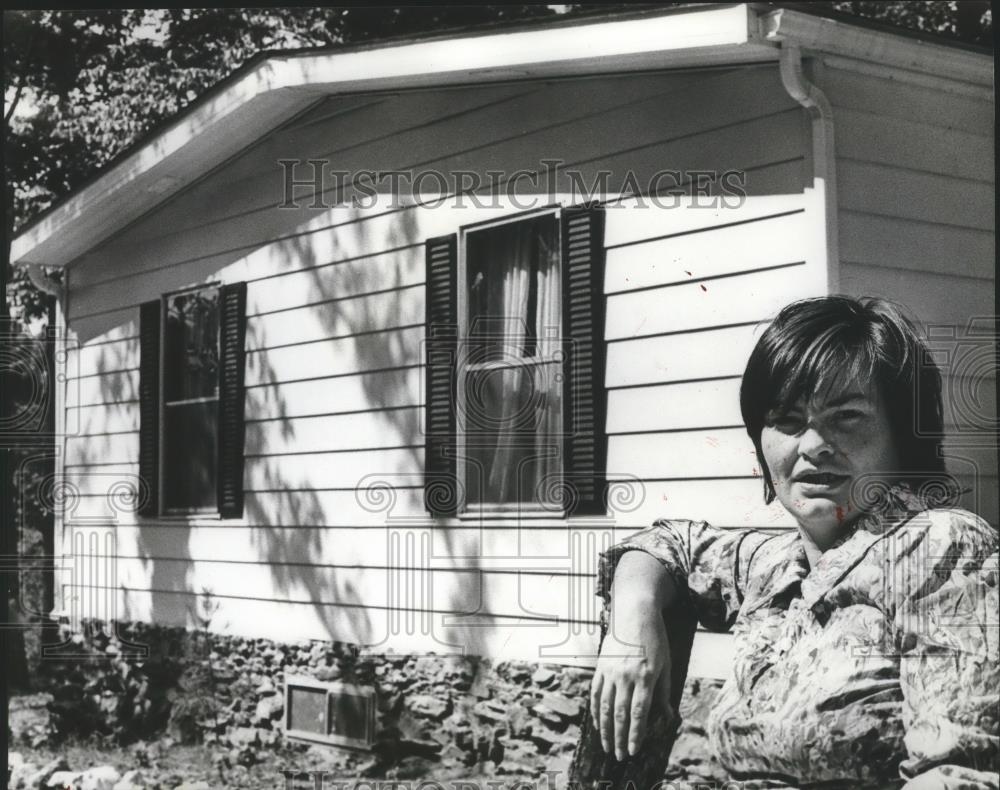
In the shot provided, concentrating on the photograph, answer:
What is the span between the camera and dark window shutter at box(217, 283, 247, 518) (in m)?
6.45

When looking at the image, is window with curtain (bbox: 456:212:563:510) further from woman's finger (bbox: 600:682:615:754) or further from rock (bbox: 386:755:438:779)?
rock (bbox: 386:755:438:779)

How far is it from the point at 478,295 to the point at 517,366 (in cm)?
43

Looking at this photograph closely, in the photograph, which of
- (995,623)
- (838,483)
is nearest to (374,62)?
(838,483)

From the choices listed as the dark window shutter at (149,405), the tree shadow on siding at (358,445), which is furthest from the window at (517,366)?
the dark window shutter at (149,405)

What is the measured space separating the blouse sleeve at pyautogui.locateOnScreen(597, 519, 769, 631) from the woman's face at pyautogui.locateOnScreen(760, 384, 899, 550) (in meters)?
0.28

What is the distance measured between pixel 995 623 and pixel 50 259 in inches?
210

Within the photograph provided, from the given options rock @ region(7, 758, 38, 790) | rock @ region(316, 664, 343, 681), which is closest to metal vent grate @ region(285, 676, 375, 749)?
rock @ region(316, 664, 343, 681)

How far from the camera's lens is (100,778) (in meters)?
6.47

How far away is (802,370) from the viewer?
4.87m

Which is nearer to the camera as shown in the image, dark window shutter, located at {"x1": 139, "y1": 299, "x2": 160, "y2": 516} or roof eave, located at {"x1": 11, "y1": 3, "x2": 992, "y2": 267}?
roof eave, located at {"x1": 11, "y1": 3, "x2": 992, "y2": 267}

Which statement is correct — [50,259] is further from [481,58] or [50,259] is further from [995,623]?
[995,623]

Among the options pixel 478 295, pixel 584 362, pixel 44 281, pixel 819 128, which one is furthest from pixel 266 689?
pixel 819 128

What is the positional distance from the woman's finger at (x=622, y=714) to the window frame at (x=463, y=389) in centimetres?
77

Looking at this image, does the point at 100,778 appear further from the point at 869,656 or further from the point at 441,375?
the point at 869,656
